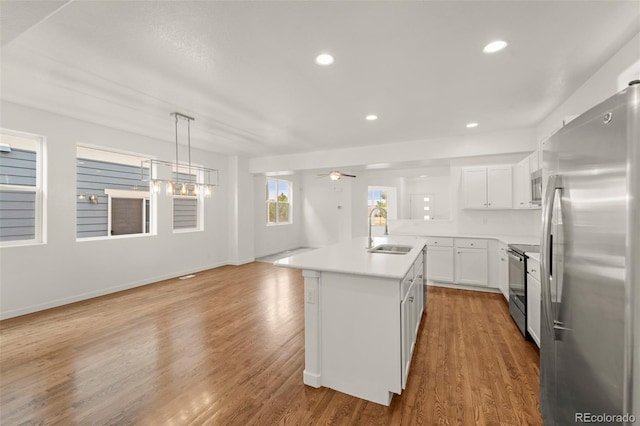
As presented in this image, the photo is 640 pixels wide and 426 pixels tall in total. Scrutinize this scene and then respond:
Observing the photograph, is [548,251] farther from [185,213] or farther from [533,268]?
[185,213]

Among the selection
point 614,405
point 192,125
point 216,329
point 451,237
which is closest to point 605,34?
point 614,405

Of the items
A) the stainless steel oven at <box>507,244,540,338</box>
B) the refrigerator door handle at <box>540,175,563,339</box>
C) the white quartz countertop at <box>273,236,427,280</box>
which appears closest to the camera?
the refrigerator door handle at <box>540,175,563,339</box>

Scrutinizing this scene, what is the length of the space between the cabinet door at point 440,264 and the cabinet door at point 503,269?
742 mm

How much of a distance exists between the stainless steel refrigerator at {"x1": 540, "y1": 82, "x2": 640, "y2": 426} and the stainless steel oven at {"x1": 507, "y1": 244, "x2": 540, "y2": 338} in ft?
5.60

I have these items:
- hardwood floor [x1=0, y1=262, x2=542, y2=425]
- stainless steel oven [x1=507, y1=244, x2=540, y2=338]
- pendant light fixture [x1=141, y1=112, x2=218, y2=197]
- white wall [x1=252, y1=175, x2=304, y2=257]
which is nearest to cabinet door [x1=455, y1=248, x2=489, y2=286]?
hardwood floor [x1=0, y1=262, x2=542, y2=425]

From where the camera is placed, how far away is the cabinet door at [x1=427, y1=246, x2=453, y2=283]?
4.89m

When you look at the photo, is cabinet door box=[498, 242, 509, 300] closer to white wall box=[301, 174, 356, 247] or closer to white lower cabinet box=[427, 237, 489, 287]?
white lower cabinet box=[427, 237, 489, 287]

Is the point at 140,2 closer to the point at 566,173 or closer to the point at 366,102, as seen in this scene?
the point at 366,102

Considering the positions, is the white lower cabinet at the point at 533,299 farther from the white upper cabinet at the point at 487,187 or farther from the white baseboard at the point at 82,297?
the white baseboard at the point at 82,297

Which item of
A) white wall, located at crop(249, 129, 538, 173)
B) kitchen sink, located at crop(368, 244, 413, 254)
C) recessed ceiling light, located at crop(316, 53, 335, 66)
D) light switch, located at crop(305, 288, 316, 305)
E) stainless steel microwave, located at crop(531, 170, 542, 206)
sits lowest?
light switch, located at crop(305, 288, 316, 305)

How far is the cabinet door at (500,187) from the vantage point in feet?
15.3

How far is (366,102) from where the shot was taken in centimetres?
352

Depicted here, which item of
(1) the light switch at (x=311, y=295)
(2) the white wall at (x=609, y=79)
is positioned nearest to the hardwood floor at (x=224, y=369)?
(1) the light switch at (x=311, y=295)

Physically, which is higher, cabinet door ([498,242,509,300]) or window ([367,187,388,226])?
window ([367,187,388,226])
